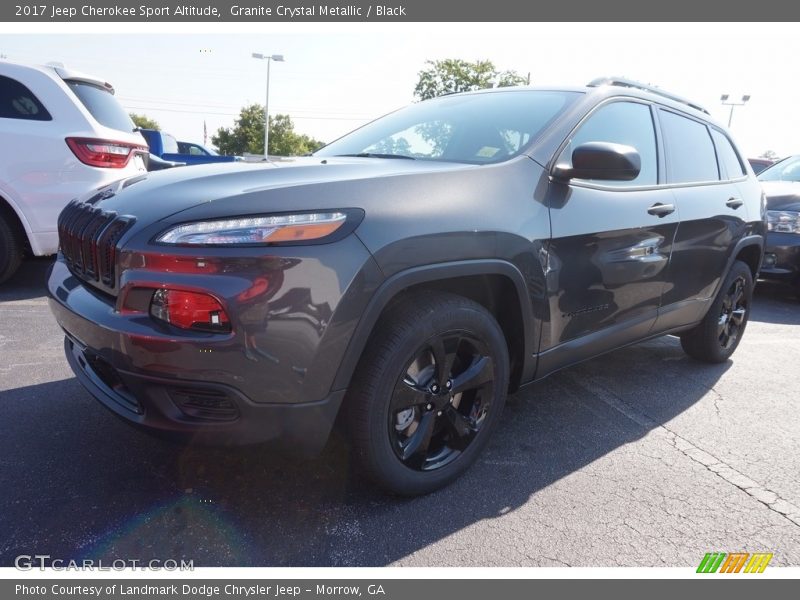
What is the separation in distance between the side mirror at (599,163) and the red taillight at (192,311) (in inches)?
59.8

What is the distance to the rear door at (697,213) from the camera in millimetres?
3260

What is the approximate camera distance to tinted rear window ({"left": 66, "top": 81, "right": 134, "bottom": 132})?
486cm

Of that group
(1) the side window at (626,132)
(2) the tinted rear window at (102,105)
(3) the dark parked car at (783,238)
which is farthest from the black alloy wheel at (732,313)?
(2) the tinted rear window at (102,105)

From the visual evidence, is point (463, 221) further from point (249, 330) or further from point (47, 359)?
point (47, 359)

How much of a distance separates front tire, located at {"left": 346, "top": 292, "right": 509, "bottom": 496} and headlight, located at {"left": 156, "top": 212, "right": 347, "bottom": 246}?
0.46 meters

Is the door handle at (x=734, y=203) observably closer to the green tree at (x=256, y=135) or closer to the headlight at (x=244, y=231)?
the headlight at (x=244, y=231)

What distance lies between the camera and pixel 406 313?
2.03 meters

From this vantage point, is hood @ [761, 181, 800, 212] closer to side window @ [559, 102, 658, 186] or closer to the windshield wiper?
side window @ [559, 102, 658, 186]

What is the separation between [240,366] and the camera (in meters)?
1.69

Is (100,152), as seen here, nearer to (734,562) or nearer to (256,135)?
(734,562)

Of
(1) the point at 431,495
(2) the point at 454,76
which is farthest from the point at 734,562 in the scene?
(2) the point at 454,76

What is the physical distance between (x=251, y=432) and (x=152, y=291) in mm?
524

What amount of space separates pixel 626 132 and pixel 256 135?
60941 mm

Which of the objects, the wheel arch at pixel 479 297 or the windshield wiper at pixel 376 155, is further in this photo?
the windshield wiper at pixel 376 155
